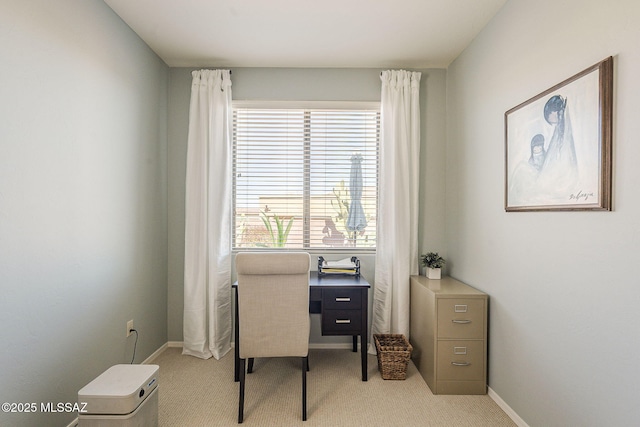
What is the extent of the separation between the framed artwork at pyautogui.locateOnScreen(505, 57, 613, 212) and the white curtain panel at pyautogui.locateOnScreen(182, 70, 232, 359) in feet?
7.69

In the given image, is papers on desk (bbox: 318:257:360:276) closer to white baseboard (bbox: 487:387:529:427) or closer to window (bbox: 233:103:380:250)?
window (bbox: 233:103:380:250)

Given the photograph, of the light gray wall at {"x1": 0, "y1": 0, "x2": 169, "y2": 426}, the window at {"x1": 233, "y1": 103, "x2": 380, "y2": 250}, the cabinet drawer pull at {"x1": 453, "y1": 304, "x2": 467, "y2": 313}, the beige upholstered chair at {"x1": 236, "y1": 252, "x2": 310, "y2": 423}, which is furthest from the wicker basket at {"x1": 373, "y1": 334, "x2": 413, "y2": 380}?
the light gray wall at {"x1": 0, "y1": 0, "x2": 169, "y2": 426}

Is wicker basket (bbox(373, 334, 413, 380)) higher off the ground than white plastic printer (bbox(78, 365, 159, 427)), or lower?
lower

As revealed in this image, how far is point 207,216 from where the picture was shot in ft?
9.67

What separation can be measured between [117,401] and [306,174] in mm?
2283

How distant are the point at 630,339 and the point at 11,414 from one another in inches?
109

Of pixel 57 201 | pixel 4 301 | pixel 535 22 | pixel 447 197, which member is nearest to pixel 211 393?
pixel 4 301

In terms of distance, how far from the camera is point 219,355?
2.90 meters

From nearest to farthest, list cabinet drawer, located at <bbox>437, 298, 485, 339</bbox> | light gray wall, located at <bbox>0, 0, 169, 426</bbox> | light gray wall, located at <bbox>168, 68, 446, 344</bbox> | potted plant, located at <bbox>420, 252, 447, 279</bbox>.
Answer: light gray wall, located at <bbox>0, 0, 169, 426</bbox>
cabinet drawer, located at <bbox>437, 298, 485, 339</bbox>
potted plant, located at <bbox>420, 252, 447, 279</bbox>
light gray wall, located at <bbox>168, 68, 446, 344</bbox>

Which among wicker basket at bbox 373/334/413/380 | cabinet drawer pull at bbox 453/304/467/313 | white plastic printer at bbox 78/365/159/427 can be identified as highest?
cabinet drawer pull at bbox 453/304/467/313

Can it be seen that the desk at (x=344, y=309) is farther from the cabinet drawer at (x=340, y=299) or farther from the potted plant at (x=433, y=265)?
the potted plant at (x=433, y=265)

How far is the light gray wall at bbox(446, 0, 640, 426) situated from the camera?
1316 mm

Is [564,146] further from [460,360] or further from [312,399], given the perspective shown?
[312,399]

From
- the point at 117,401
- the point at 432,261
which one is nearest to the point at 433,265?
the point at 432,261
